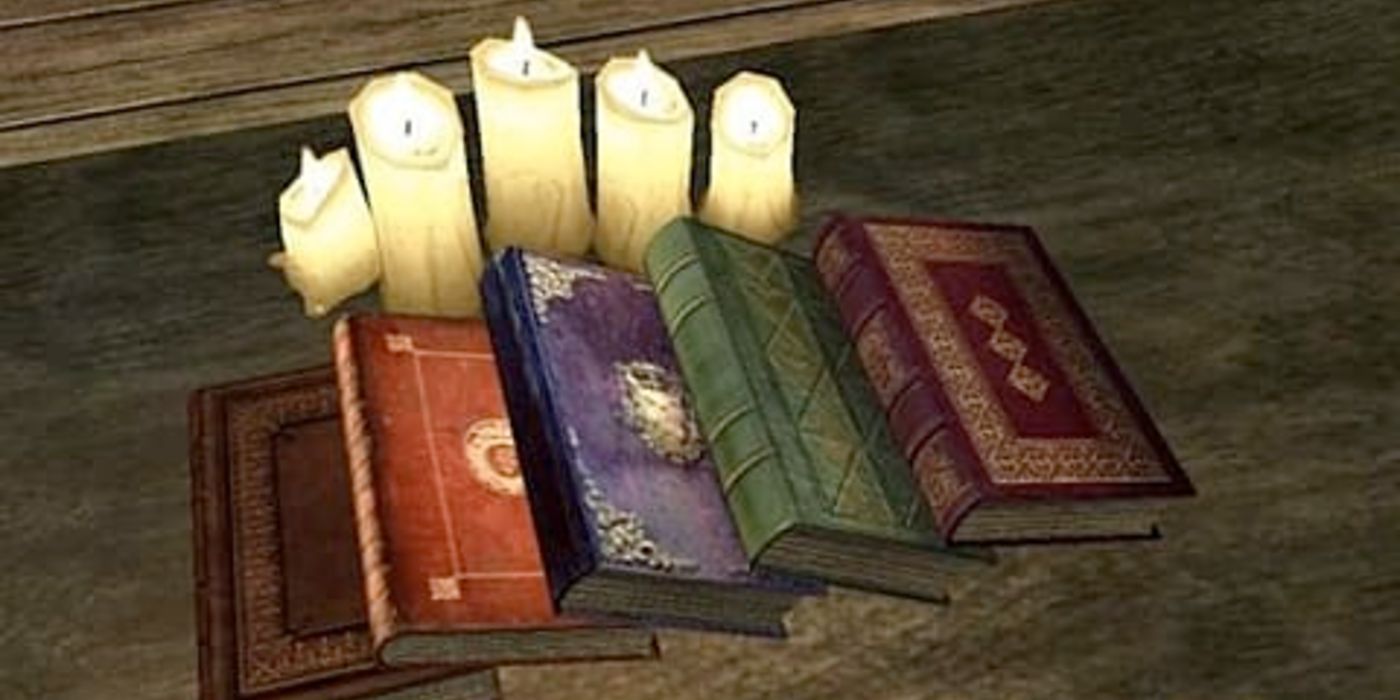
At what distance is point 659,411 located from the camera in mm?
994

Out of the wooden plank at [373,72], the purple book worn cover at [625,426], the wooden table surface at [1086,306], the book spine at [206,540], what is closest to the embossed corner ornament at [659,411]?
the purple book worn cover at [625,426]

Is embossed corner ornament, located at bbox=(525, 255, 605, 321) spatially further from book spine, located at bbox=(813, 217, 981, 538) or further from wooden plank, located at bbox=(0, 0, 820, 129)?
wooden plank, located at bbox=(0, 0, 820, 129)

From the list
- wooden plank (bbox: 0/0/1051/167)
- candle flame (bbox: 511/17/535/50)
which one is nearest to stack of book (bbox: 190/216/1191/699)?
candle flame (bbox: 511/17/535/50)

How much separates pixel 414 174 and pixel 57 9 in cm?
50

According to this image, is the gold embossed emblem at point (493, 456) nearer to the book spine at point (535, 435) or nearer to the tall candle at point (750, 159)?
the book spine at point (535, 435)

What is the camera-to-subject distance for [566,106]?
1.07 metres

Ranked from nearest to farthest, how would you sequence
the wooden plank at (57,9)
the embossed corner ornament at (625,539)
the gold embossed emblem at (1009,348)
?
the embossed corner ornament at (625,539) → the gold embossed emblem at (1009,348) → the wooden plank at (57,9)

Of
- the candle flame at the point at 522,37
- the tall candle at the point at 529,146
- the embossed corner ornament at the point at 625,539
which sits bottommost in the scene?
the embossed corner ornament at the point at 625,539

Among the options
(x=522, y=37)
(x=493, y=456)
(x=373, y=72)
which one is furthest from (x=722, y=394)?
(x=373, y=72)

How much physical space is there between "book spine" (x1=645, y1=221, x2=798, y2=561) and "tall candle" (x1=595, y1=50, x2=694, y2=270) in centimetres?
6

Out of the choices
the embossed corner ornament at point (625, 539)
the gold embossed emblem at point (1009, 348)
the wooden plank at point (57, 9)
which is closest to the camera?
the embossed corner ornament at point (625, 539)

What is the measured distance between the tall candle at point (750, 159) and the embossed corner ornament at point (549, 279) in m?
0.11

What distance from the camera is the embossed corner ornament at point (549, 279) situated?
101 centimetres

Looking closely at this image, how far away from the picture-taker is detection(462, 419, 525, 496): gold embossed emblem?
0.99 meters
